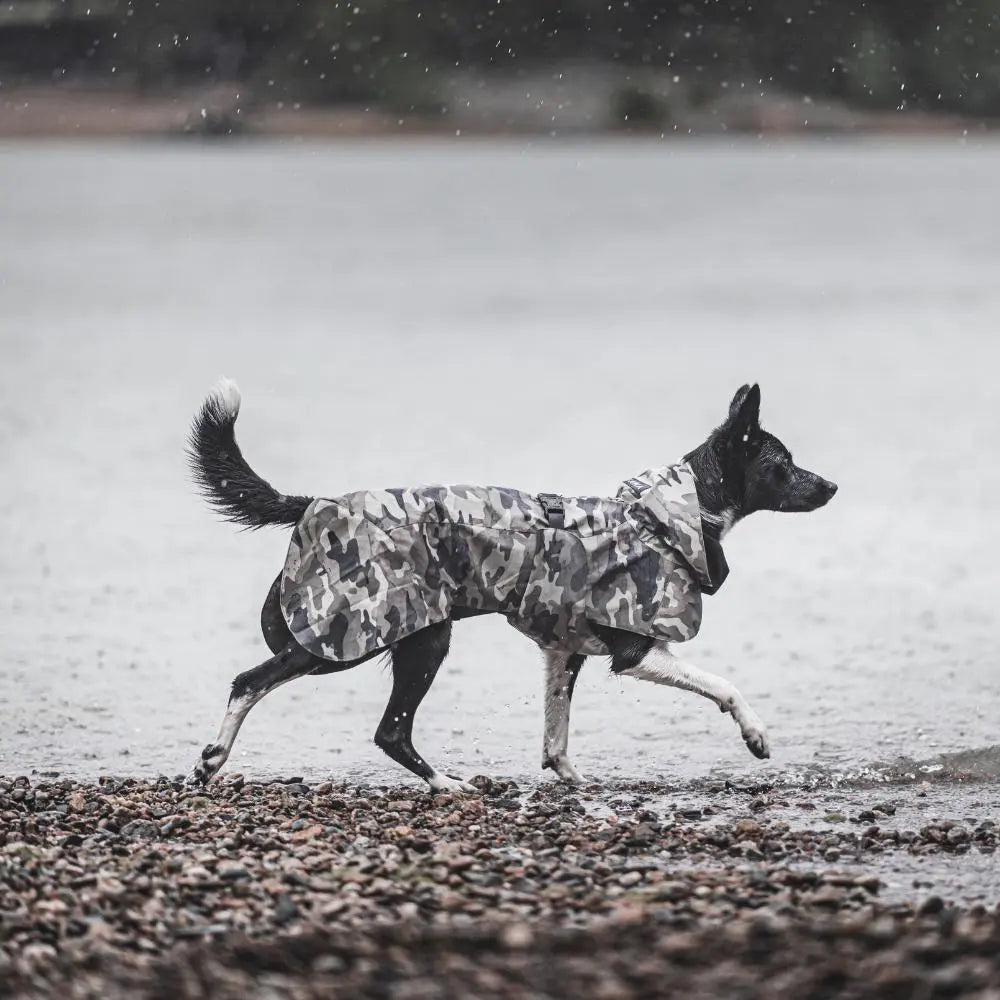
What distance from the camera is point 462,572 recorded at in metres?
6.71

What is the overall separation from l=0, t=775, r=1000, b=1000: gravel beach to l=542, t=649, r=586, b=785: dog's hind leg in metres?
0.19

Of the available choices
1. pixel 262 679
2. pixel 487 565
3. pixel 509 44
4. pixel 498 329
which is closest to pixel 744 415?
pixel 487 565

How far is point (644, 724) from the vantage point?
876cm

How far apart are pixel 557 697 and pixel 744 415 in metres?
1.31

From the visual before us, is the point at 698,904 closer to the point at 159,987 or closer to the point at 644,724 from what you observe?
the point at 159,987

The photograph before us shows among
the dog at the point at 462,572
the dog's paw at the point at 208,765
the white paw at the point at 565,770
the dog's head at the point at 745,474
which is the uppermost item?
the dog's head at the point at 745,474

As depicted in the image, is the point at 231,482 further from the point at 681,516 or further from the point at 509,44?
the point at 509,44

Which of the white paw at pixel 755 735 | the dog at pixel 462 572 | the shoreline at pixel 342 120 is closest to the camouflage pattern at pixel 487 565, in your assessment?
the dog at pixel 462 572

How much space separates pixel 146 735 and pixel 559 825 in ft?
9.34

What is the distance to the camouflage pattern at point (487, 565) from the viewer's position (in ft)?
21.7

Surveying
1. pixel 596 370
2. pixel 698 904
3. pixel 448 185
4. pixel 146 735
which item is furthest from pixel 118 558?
pixel 448 185

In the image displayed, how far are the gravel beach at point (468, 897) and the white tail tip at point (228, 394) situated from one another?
4.65 feet

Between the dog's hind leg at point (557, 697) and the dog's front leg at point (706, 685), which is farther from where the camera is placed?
the dog's hind leg at point (557, 697)

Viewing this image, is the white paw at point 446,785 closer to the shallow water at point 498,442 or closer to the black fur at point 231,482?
the shallow water at point 498,442
